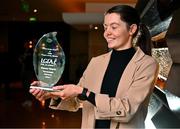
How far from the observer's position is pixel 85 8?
777 cm

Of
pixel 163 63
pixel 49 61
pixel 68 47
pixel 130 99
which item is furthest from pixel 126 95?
pixel 68 47

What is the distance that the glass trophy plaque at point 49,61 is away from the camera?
6.26ft

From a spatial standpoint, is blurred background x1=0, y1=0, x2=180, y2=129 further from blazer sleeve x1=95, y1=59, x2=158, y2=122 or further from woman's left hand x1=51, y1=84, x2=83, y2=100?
woman's left hand x1=51, y1=84, x2=83, y2=100

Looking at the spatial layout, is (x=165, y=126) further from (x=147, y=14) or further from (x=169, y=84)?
(x=147, y=14)

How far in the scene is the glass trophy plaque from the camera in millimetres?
1909

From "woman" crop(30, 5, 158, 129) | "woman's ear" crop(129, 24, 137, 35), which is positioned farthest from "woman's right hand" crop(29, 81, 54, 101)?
"woman's ear" crop(129, 24, 137, 35)

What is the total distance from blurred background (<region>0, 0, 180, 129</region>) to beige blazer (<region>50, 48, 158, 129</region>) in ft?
1.28

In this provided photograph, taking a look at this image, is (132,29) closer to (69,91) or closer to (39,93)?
(69,91)

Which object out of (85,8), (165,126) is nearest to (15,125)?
(85,8)

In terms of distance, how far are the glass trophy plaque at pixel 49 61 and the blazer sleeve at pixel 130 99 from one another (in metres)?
0.30

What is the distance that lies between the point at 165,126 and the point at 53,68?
1.20m

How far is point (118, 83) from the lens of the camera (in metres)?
1.80

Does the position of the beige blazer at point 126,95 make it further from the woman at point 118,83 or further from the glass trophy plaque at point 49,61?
the glass trophy plaque at point 49,61

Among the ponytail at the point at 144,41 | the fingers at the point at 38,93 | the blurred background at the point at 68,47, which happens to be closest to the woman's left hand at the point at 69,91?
the fingers at the point at 38,93
